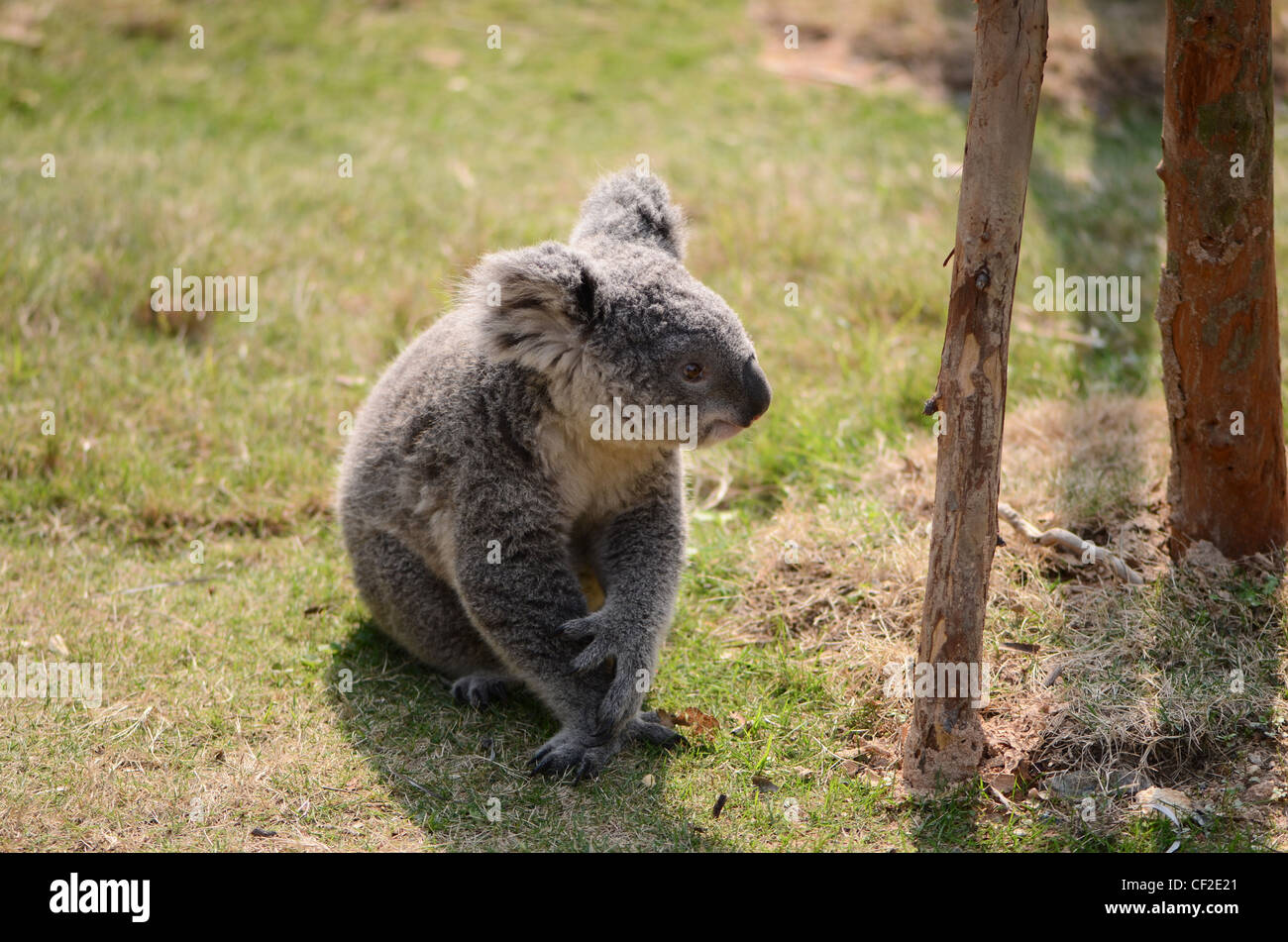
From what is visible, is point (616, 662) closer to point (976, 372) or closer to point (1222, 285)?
point (976, 372)

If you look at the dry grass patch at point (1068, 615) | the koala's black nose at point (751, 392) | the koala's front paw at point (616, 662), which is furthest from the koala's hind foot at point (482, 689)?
the koala's black nose at point (751, 392)

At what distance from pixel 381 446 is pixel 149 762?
139 centimetres

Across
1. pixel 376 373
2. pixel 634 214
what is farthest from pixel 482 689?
pixel 376 373

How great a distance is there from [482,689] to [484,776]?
0.47 metres

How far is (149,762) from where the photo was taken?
162 inches

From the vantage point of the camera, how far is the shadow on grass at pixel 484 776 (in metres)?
3.79

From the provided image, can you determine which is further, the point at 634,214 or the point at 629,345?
the point at 634,214

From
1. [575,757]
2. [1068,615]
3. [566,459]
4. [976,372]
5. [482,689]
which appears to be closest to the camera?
[976,372]

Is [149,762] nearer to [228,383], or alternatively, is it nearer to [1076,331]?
[228,383]

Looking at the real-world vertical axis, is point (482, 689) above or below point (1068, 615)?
below

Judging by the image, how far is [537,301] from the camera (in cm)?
392

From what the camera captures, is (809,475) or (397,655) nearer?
(397,655)

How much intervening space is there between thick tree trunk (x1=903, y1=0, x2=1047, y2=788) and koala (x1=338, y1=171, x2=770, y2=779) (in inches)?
29.1
